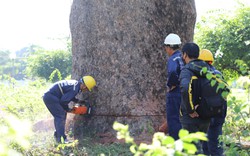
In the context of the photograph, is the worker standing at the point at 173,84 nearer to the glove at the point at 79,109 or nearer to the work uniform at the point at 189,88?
the work uniform at the point at 189,88

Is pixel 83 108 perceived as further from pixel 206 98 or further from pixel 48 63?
pixel 48 63

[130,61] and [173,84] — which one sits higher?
[130,61]

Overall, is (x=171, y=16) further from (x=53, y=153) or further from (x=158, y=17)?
(x=53, y=153)

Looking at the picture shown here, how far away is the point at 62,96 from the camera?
25.5 ft

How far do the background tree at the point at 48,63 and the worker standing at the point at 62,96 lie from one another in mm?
27289

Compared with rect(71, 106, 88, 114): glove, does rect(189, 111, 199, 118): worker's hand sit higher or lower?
higher

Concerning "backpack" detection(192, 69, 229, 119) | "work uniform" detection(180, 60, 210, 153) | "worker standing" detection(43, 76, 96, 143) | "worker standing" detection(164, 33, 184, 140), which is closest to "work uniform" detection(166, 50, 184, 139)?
"worker standing" detection(164, 33, 184, 140)

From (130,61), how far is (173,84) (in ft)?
4.81

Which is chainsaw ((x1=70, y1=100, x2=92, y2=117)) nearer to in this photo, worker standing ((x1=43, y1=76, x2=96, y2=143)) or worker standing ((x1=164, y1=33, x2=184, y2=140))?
worker standing ((x1=43, y1=76, x2=96, y2=143))

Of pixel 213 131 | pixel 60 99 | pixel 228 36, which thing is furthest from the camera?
pixel 228 36

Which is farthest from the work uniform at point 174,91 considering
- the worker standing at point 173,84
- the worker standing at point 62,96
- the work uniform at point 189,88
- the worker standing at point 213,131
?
the worker standing at point 62,96

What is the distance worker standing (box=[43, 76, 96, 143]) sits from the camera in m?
7.67

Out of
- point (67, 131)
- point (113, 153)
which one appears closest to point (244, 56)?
point (67, 131)

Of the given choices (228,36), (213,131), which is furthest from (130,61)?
(228,36)
